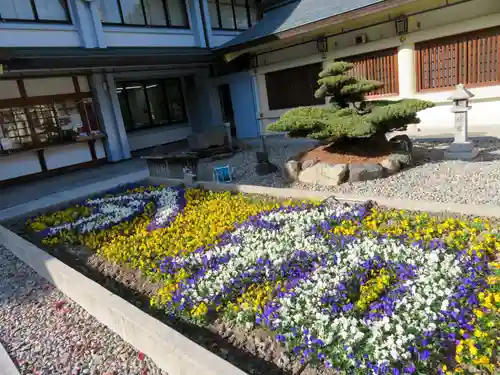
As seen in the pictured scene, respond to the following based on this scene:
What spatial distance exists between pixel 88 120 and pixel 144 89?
3424 millimetres

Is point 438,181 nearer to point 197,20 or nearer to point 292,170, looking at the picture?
point 292,170

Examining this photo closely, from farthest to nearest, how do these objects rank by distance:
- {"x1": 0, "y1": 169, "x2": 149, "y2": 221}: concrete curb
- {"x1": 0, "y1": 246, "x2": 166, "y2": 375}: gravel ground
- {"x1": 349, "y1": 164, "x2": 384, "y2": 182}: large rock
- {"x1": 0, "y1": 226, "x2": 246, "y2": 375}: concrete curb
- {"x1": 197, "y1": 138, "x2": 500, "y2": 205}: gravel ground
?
{"x1": 0, "y1": 169, "x2": 149, "y2": 221}: concrete curb → {"x1": 349, "y1": 164, "x2": 384, "y2": 182}: large rock → {"x1": 197, "y1": 138, "x2": 500, "y2": 205}: gravel ground → {"x1": 0, "y1": 246, "x2": 166, "y2": 375}: gravel ground → {"x1": 0, "y1": 226, "x2": 246, "y2": 375}: concrete curb

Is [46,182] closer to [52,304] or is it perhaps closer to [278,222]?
[52,304]

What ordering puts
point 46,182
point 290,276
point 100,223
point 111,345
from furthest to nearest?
point 46,182 < point 100,223 < point 290,276 < point 111,345

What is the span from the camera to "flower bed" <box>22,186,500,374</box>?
2287 mm

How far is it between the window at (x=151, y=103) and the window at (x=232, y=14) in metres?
3.18

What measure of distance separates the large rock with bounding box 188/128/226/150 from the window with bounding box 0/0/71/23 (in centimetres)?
545

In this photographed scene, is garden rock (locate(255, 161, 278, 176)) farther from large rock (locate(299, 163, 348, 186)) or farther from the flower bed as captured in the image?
the flower bed

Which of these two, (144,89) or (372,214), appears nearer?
(372,214)

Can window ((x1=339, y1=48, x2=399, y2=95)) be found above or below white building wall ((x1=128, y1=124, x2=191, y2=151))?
above

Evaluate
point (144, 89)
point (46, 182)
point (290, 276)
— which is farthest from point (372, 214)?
point (144, 89)

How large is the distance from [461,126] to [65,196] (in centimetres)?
836

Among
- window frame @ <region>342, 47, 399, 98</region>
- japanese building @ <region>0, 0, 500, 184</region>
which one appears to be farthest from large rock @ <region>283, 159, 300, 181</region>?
window frame @ <region>342, 47, 399, 98</region>

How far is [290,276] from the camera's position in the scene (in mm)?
3271
